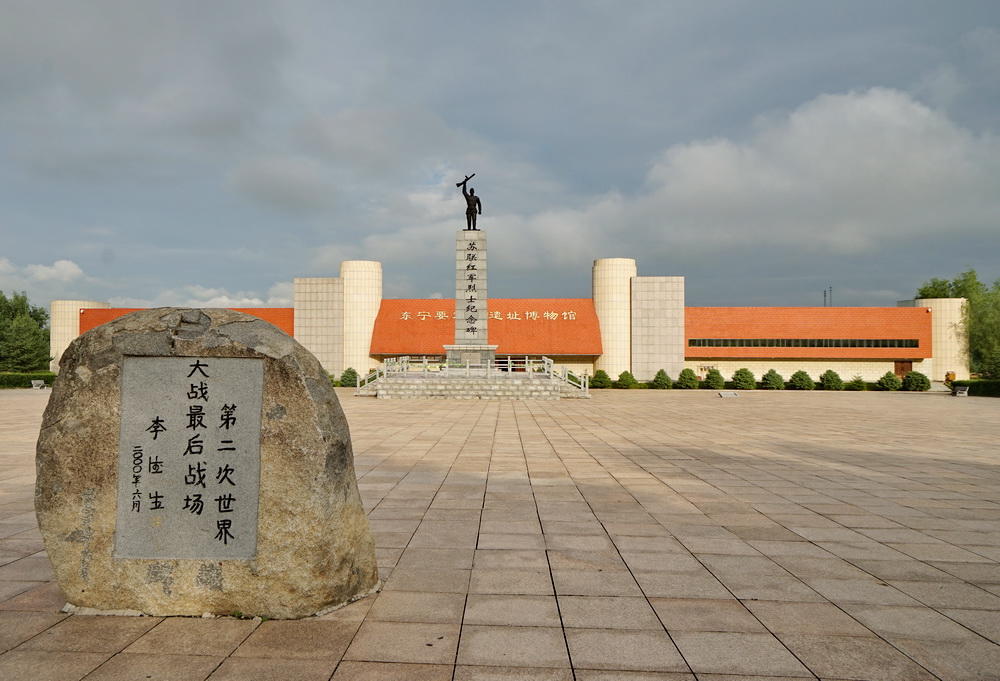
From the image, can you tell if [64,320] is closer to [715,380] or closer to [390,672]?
[715,380]

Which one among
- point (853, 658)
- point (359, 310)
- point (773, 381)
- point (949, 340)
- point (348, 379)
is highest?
point (359, 310)

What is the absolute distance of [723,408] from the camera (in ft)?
74.8

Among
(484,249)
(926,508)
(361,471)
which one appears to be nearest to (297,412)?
(361,471)

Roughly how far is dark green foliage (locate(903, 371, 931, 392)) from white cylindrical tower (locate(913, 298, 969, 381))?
505 centimetres

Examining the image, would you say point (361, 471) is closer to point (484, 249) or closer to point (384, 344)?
point (484, 249)

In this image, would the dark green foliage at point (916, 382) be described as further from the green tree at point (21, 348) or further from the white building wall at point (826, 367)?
the green tree at point (21, 348)

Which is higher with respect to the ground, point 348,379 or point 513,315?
point 513,315

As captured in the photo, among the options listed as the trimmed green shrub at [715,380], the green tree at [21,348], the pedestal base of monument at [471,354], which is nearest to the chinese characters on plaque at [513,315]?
the trimmed green shrub at [715,380]

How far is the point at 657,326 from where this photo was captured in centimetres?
4191

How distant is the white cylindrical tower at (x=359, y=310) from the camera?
1629 inches

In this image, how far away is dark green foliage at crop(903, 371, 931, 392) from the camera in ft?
124

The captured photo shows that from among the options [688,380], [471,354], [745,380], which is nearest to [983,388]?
[745,380]

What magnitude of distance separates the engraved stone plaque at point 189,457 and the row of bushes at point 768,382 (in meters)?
35.9

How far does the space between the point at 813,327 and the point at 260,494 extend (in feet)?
146
